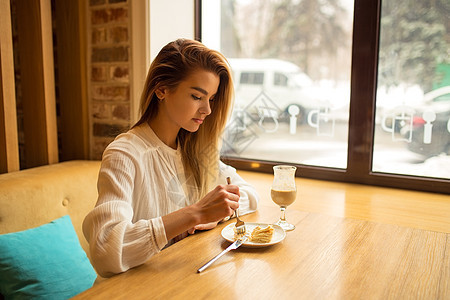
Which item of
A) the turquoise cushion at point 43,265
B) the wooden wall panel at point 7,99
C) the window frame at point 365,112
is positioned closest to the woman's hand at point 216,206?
the turquoise cushion at point 43,265

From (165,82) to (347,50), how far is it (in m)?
1.25

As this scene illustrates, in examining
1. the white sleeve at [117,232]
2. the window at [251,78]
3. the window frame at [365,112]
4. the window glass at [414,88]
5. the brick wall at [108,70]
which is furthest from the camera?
the window at [251,78]

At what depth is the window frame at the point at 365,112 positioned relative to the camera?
2201 millimetres

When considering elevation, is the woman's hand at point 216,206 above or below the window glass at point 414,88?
below

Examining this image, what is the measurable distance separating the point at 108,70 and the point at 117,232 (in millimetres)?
1473

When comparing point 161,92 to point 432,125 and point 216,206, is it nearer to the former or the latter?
point 216,206

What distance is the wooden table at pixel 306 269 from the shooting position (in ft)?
3.14

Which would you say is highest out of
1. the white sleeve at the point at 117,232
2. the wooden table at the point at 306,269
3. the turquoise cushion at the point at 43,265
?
the white sleeve at the point at 117,232

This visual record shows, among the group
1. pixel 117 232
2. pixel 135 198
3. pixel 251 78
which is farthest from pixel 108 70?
pixel 117 232

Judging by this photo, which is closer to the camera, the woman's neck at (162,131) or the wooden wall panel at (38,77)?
the woman's neck at (162,131)

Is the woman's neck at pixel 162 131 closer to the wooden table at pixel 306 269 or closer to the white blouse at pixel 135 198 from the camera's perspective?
the white blouse at pixel 135 198

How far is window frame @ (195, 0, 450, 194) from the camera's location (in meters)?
2.20

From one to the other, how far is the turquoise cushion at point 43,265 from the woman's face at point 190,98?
2.22ft

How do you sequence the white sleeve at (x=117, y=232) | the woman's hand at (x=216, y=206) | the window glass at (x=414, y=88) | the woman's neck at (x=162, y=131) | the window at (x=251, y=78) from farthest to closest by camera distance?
the window at (x=251, y=78) < the window glass at (x=414, y=88) < the woman's neck at (x=162, y=131) < the woman's hand at (x=216, y=206) < the white sleeve at (x=117, y=232)
